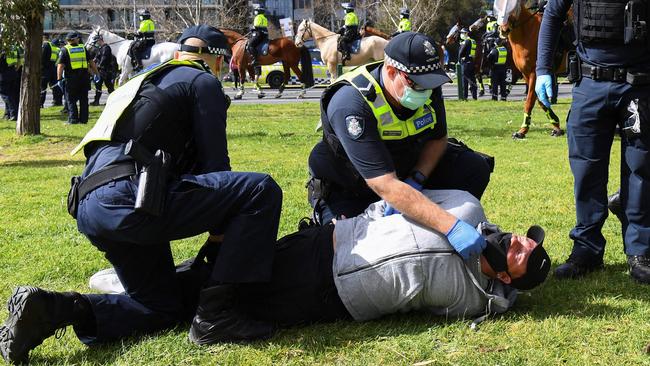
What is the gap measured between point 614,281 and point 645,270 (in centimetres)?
17

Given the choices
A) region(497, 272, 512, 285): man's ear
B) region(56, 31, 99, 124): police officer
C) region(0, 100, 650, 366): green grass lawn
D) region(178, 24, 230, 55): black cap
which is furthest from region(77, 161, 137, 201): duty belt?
region(56, 31, 99, 124): police officer

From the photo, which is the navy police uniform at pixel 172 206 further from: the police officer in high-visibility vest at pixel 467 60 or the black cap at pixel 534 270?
the police officer in high-visibility vest at pixel 467 60

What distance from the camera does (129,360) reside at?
3307mm

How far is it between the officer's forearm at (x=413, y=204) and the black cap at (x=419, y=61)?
1.61 ft

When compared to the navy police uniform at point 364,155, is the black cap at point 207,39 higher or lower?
higher

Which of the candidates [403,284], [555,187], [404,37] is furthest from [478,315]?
[555,187]

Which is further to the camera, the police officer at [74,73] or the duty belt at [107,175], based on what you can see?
the police officer at [74,73]

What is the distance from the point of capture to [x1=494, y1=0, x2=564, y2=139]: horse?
423 inches

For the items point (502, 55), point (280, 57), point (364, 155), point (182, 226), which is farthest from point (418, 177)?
point (280, 57)

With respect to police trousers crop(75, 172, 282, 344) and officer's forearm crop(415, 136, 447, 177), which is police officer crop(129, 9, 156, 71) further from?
police trousers crop(75, 172, 282, 344)

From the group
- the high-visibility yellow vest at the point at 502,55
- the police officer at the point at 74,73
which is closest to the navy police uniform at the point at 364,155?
the police officer at the point at 74,73

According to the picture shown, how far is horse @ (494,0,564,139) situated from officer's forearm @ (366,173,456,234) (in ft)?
24.9

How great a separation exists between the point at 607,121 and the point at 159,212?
2.56 metres

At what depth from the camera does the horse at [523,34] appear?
35.3 ft
